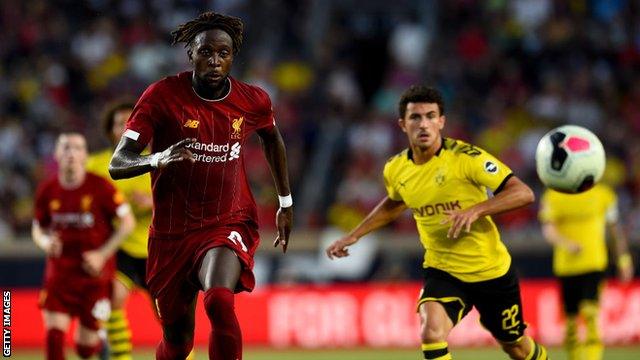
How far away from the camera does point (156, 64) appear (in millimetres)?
20125

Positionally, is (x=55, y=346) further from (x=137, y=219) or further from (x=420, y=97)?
(x=420, y=97)

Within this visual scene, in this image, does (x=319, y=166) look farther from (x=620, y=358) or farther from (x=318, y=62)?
(x=620, y=358)

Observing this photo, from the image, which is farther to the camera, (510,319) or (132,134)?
(510,319)

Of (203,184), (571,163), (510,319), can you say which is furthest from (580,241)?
(203,184)

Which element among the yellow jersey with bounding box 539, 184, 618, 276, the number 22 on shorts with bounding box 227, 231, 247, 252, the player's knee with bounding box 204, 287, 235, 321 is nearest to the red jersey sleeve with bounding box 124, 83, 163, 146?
the number 22 on shorts with bounding box 227, 231, 247, 252

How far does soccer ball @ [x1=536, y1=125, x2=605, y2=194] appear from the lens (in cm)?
864

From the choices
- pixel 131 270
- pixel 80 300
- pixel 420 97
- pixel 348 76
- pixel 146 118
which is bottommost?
pixel 80 300

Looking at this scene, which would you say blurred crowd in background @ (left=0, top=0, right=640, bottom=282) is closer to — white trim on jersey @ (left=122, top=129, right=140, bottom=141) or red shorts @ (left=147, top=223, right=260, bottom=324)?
red shorts @ (left=147, top=223, right=260, bottom=324)

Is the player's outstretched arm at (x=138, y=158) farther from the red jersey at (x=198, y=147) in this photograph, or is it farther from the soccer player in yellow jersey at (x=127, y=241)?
the soccer player in yellow jersey at (x=127, y=241)

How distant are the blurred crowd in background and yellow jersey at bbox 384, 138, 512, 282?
851 cm

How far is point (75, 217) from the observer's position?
10102 millimetres

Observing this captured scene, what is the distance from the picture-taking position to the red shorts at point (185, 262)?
7.39 metres

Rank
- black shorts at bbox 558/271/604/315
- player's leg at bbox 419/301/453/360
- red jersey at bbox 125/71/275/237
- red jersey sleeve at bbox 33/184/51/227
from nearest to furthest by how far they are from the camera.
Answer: red jersey at bbox 125/71/275/237 → player's leg at bbox 419/301/453/360 → red jersey sleeve at bbox 33/184/51/227 → black shorts at bbox 558/271/604/315

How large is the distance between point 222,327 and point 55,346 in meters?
3.10
